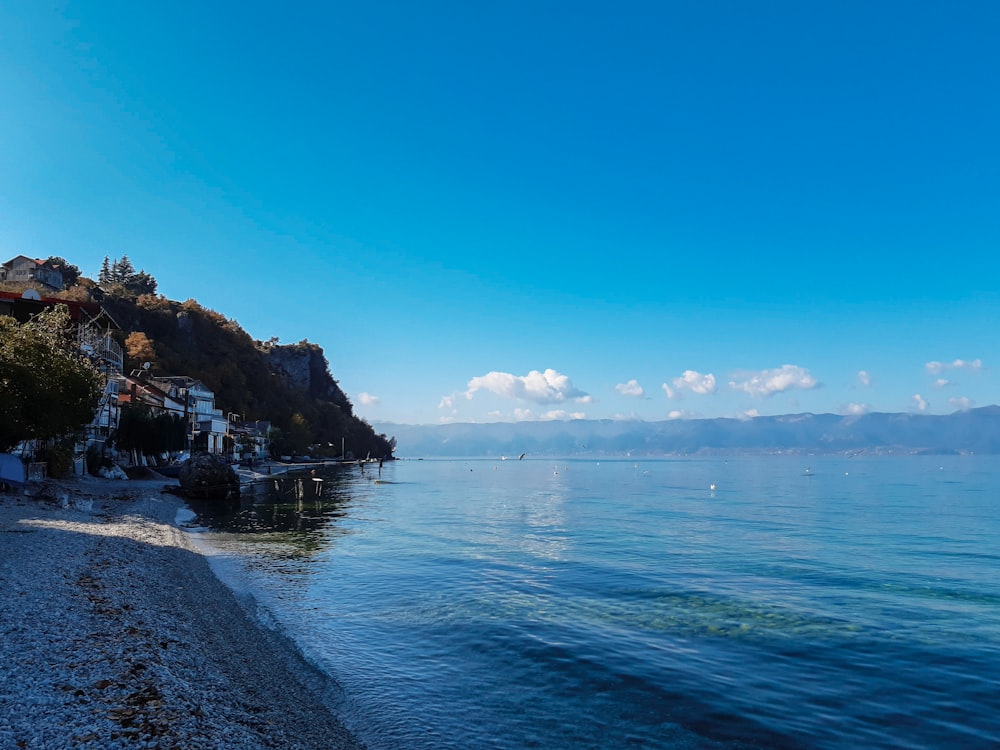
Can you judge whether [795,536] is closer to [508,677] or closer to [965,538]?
[965,538]

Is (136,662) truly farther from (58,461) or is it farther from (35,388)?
(58,461)

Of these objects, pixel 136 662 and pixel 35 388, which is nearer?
pixel 136 662

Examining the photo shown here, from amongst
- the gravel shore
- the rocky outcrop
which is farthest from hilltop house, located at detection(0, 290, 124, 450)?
the gravel shore

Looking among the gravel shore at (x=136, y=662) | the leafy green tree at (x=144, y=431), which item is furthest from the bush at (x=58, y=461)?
the gravel shore at (x=136, y=662)

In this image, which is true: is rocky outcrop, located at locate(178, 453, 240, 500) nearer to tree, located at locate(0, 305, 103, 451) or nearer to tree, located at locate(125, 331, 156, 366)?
tree, located at locate(0, 305, 103, 451)

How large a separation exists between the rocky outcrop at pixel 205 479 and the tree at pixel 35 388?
60.4 feet

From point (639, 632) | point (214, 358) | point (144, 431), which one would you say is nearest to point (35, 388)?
point (639, 632)

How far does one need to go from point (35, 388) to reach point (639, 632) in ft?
132

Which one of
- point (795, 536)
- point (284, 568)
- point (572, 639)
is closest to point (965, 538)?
point (795, 536)

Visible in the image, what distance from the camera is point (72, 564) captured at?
763 inches

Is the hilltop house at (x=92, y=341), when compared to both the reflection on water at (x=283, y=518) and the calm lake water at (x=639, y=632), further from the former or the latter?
the calm lake water at (x=639, y=632)

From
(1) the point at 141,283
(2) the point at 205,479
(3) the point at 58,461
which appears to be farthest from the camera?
(1) the point at 141,283

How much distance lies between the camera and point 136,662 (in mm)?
11211

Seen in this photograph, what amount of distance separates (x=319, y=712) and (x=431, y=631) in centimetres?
695
